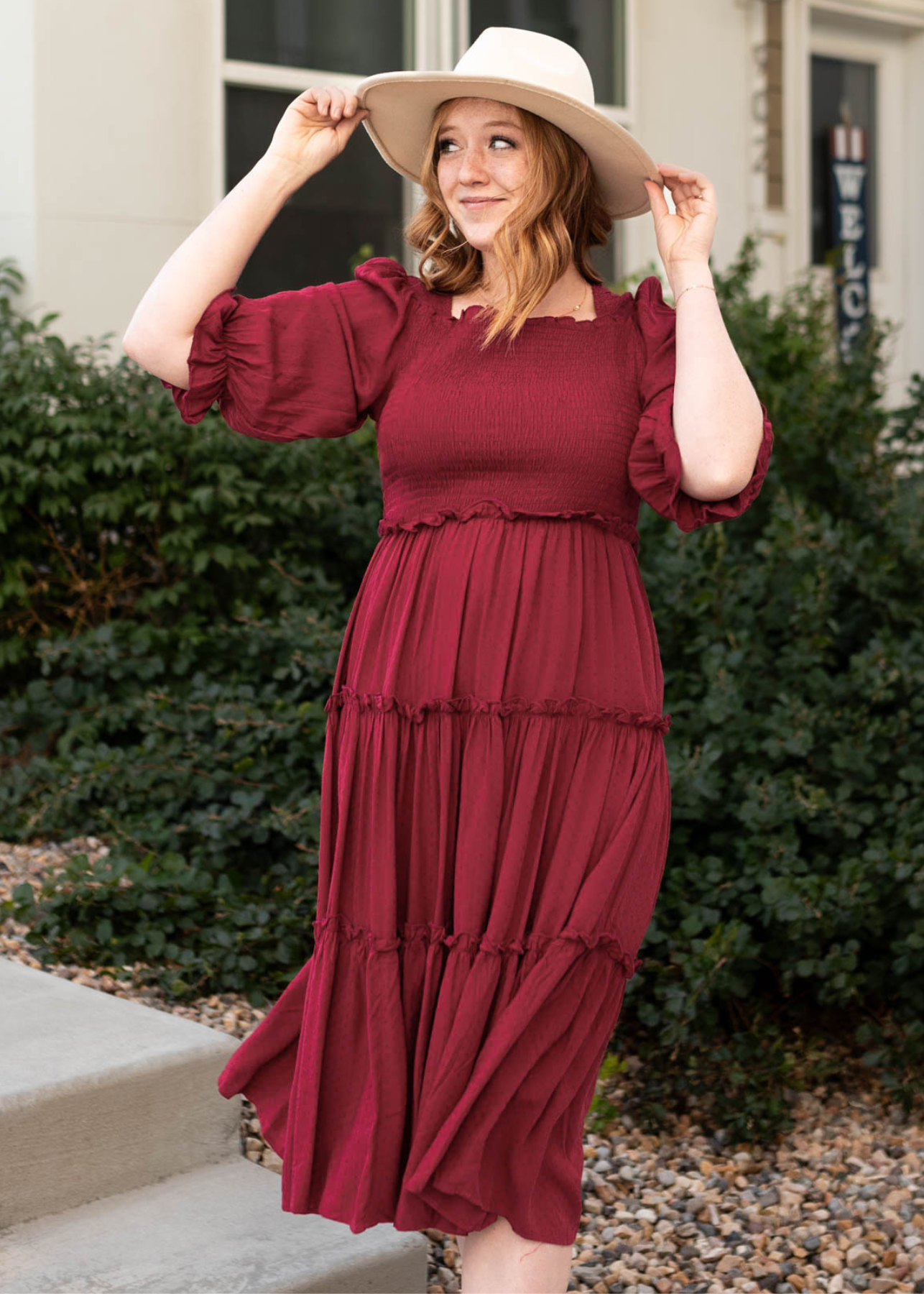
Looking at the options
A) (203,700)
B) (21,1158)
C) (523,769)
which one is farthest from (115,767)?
(523,769)

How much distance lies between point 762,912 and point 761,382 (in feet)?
6.83

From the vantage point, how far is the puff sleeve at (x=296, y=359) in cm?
206

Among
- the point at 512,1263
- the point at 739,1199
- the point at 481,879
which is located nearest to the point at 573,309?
the point at 481,879

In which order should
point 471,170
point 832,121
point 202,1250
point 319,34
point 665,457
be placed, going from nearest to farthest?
point 665,457
point 471,170
point 202,1250
point 319,34
point 832,121

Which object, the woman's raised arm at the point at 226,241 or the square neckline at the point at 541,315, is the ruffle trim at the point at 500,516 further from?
the woman's raised arm at the point at 226,241

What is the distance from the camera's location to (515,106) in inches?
81.0

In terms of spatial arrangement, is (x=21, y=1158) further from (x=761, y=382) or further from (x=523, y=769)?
(x=761, y=382)

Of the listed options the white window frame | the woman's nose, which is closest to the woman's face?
the woman's nose

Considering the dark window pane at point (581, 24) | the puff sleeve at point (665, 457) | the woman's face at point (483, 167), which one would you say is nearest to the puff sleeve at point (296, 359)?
the woman's face at point (483, 167)

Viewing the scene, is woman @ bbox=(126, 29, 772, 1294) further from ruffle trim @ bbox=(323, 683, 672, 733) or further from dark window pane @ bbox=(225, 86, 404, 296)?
dark window pane @ bbox=(225, 86, 404, 296)

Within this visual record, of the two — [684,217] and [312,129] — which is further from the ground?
[312,129]

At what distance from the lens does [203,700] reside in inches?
165

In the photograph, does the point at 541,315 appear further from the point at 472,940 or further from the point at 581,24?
the point at 581,24

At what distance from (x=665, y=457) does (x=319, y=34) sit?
5116 mm
